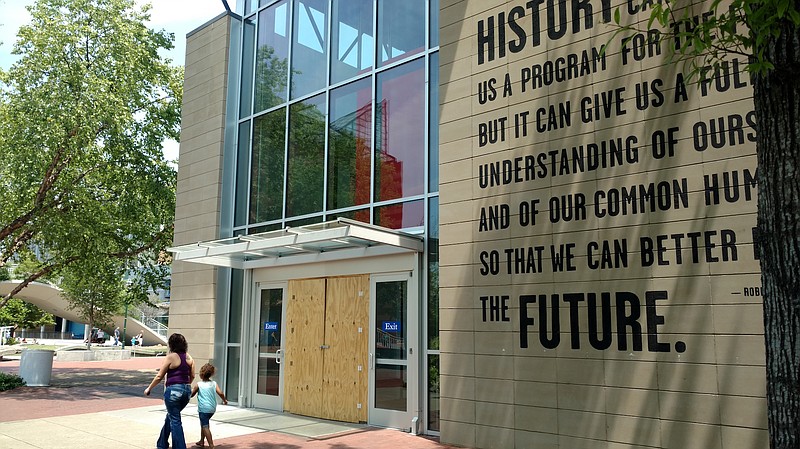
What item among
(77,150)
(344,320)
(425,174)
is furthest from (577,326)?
(77,150)

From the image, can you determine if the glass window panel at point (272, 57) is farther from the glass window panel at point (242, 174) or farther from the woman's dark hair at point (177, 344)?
the woman's dark hair at point (177, 344)

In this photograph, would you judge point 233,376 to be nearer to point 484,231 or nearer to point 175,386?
point 175,386

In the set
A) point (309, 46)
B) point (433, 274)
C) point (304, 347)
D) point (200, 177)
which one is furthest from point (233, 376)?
point (309, 46)

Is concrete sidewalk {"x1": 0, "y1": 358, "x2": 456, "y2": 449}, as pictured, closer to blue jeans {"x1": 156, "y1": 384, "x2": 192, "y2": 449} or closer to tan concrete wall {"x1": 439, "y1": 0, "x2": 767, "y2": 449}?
blue jeans {"x1": 156, "y1": 384, "x2": 192, "y2": 449}

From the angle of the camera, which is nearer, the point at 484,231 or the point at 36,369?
the point at 484,231

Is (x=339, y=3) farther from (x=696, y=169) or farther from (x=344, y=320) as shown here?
(x=696, y=169)

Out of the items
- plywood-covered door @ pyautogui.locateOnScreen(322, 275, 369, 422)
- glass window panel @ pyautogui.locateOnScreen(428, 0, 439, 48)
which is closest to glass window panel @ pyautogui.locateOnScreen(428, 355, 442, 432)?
plywood-covered door @ pyautogui.locateOnScreen(322, 275, 369, 422)

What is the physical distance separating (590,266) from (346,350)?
493 centimetres

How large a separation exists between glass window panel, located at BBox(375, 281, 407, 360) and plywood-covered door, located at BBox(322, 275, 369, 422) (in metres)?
0.26

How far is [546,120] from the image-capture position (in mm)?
8445

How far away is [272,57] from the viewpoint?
1388cm

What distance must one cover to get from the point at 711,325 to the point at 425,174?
16.3ft

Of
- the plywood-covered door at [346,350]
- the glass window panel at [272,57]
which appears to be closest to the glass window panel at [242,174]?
the glass window panel at [272,57]

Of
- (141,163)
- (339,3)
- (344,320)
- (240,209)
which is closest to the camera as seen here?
(344,320)
